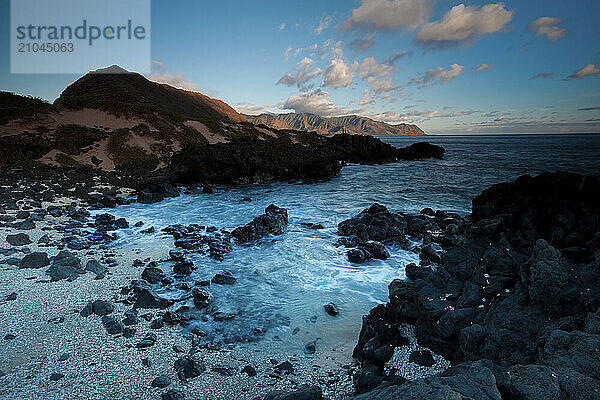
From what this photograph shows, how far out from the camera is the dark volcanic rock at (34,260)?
845 centimetres

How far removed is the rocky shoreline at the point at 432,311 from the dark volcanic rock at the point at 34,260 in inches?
1.7

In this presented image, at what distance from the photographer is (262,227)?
46.1 feet

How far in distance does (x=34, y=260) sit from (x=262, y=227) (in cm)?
848

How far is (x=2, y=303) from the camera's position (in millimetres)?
6668

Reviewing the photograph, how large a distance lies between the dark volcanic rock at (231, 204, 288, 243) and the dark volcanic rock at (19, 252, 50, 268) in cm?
674

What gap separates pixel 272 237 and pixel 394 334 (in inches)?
345

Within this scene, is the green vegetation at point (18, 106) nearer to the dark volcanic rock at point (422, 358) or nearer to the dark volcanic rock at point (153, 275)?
the dark volcanic rock at point (153, 275)

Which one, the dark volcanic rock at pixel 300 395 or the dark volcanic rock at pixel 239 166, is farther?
the dark volcanic rock at pixel 239 166

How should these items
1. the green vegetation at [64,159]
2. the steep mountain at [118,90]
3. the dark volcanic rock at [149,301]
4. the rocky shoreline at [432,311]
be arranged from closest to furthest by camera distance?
the rocky shoreline at [432,311] < the dark volcanic rock at [149,301] < the green vegetation at [64,159] < the steep mountain at [118,90]

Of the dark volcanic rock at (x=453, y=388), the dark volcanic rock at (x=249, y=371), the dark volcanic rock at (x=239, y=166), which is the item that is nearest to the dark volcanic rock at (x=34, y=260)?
the dark volcanic rock at (x=249, y=371)

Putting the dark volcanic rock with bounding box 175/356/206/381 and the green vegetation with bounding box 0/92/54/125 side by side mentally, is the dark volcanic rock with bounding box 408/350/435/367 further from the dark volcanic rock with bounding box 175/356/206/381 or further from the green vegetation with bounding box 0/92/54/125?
the green vegetation with bounding box 0/92/54/125

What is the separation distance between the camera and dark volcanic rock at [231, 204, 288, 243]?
13.2m

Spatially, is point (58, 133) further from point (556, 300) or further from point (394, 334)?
point (556, 300)

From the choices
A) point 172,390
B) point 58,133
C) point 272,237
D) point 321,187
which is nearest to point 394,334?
point 172,390
